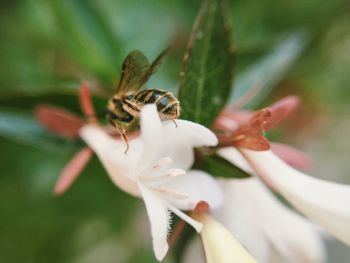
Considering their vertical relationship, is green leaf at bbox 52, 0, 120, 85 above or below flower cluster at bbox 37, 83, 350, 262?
above

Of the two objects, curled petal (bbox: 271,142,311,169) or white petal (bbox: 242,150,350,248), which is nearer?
white petal (bbox: 242,150,350,248)

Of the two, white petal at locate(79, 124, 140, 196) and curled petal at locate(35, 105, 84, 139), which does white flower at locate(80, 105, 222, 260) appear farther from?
curled petal at locate(35, 105, 84, 139)

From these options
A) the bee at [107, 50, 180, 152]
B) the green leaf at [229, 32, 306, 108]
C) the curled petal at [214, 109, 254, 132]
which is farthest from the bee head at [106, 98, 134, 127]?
the green leaf at [229, 32, 306, 108]

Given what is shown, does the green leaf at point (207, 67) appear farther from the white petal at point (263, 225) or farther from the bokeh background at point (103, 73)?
the bokeh background at point (103, 73)

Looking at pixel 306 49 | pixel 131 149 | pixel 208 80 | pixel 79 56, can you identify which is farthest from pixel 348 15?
pixel 131 149

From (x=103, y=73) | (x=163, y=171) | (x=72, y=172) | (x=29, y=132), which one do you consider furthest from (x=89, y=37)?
(x=163, y=171)

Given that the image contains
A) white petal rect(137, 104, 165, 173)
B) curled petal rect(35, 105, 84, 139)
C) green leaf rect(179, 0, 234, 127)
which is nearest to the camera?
white petal rect(137, 104, 165, 173)

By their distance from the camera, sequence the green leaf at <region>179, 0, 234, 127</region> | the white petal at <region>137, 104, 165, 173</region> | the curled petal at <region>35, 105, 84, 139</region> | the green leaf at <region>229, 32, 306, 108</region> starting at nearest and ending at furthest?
the white petal at <region>137, 104, 165, 173</region> < the green leaf at <region>179, 0, 234, 127</region> < the curled petal at <region>35, 105, 84, 139</region> < the green leaf at <region>229, 32, 306, 108</region>

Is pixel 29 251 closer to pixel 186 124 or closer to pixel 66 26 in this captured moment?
pixel 66 26
